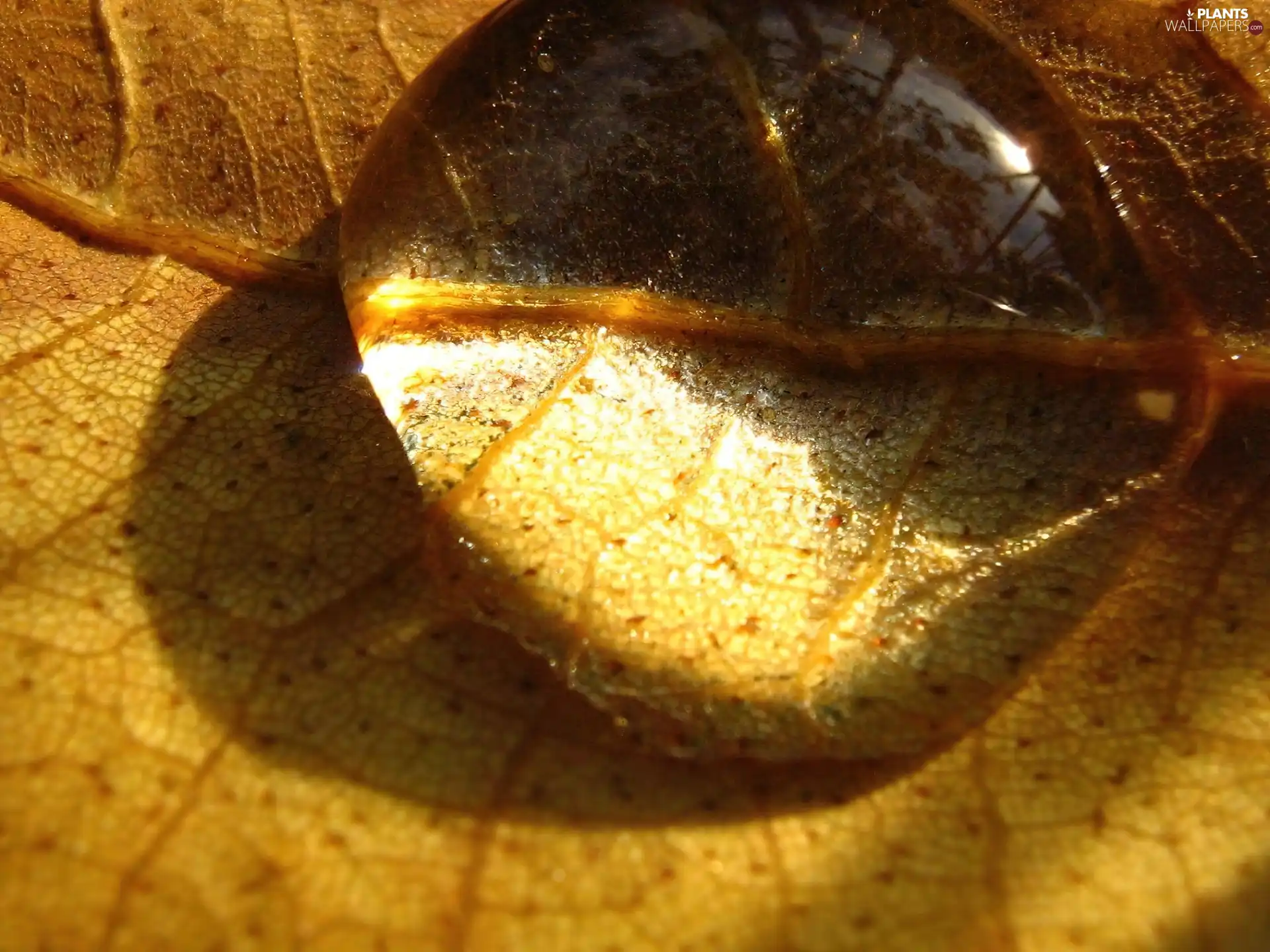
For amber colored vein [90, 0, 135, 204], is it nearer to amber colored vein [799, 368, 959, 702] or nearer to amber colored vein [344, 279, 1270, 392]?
amber colored vein [344, 279, 1270, 392]

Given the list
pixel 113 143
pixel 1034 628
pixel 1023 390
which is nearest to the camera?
pixel 1034 628

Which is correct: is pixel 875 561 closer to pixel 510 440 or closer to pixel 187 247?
pixel 510 440

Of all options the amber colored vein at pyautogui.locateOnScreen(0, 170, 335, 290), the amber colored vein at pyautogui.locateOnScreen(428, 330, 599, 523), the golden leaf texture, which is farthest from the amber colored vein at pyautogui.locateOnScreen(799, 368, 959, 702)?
the amber colored vein at pyautogui.locateOnScreen(0, 170, 335, 290)

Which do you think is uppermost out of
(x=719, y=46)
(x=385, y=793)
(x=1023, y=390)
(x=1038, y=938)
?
(x=719, y=46)

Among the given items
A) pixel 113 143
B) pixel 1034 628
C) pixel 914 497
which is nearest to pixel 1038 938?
pixel 1034 628

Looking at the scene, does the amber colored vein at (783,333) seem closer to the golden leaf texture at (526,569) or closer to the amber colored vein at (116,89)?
the golden leaf texture at (526,569)

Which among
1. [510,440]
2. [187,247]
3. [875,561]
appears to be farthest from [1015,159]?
[187,247]

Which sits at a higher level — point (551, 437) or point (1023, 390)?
point (1023, 390)

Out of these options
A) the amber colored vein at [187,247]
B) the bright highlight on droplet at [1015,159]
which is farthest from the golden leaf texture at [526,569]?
the bright highlight on droplet at [1015,159]

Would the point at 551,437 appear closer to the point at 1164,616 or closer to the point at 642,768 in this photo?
the point at 642,768
